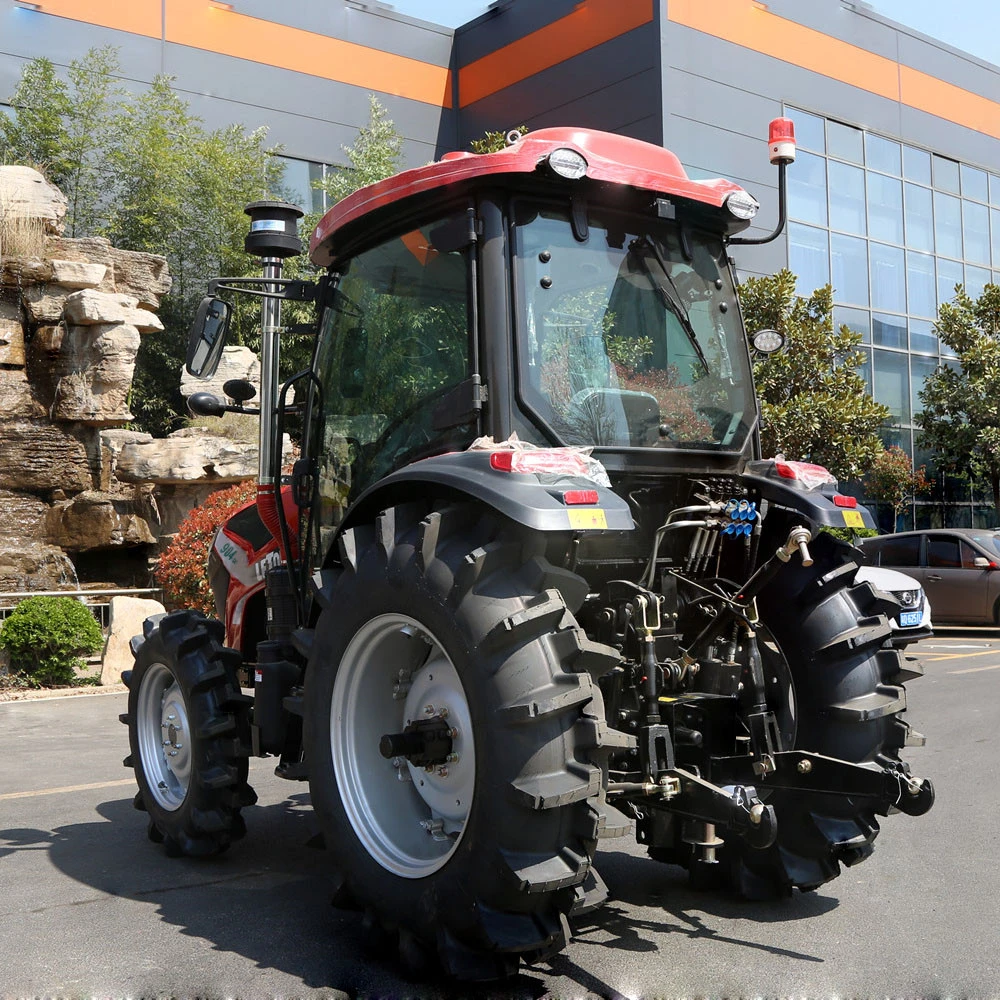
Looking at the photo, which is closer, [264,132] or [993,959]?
[993,959]


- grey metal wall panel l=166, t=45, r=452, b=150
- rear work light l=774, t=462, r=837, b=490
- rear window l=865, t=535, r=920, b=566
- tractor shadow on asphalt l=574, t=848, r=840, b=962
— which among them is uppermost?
grey metal wall panel l=166, t=45, r=452, b=150

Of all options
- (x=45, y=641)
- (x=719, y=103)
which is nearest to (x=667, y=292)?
(x=45, y=641)

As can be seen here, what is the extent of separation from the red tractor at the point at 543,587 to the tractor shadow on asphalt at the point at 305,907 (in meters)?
0.15

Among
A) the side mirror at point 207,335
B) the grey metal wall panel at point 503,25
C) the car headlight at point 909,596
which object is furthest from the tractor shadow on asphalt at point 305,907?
the grey metal wall panel at point 503,25

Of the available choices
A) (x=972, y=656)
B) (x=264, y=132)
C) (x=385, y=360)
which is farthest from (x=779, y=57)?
(x=385, y=360)

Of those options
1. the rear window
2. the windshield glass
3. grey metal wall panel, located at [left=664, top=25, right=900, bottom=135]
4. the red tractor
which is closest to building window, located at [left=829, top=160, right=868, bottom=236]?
grey metal wall panel, located at [left=664, top=25, right=900, bottom=135]

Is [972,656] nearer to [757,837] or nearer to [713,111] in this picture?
[757,837]

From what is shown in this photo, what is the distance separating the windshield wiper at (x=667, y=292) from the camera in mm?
4289

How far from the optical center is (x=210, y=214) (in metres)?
24.1

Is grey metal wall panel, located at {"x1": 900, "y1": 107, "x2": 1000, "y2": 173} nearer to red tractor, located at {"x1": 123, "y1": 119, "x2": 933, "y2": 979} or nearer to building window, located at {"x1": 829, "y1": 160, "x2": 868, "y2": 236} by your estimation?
building window, located at {"x1": 829, "y1": 160, "x2": 868, "y2": 236}

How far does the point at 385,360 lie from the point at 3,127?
21685 millimetres

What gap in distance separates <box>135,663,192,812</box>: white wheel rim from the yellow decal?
8.05ft

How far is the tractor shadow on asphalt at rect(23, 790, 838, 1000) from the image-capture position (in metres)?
3.63

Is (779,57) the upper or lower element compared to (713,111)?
upper
